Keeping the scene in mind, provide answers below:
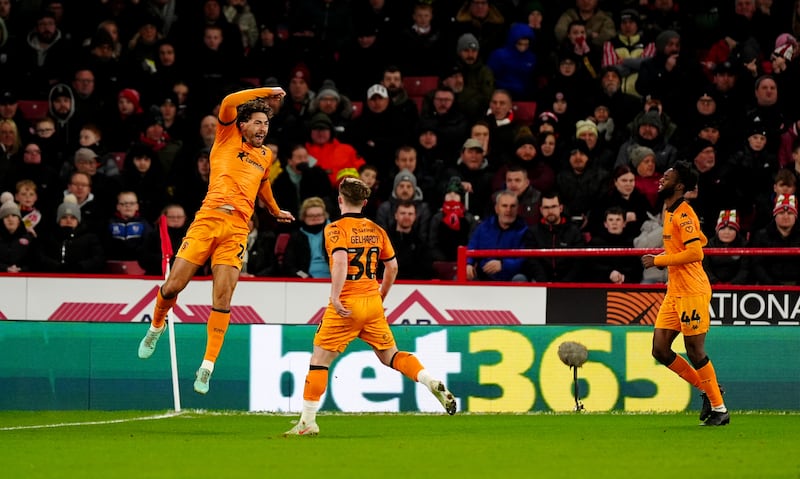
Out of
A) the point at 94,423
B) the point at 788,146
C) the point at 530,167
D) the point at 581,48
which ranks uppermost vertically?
the point at 581,48

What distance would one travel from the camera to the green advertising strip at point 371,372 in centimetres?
1500

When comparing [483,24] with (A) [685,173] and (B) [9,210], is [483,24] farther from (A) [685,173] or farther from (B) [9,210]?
(A) [685,173]

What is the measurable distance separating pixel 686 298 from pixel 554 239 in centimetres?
531

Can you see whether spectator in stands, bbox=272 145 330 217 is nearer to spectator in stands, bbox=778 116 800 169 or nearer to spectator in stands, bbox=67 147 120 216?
spectator in stands, bbox=67 147 120 216

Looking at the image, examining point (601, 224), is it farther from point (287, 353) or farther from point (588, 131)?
point (287, 353)

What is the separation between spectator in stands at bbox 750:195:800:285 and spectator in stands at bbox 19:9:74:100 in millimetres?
11221

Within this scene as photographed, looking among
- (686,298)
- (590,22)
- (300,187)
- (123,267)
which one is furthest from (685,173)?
(590,22)

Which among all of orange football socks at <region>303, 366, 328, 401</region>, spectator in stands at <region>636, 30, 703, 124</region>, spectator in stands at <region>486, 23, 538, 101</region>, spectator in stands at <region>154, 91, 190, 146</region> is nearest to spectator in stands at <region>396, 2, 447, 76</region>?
spectator in stands at <region>486, 23, 538, 101</region>

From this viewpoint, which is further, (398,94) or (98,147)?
(398,94)

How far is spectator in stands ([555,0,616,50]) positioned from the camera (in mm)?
22156

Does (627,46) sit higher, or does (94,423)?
(627,46)

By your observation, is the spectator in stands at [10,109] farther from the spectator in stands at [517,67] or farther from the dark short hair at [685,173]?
the dark short hair at [685,173]

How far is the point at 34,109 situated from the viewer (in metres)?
22.4

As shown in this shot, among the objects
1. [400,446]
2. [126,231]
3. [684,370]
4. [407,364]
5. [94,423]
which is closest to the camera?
[400,446]
